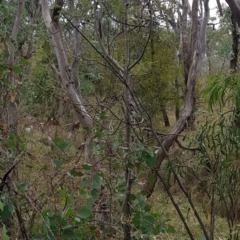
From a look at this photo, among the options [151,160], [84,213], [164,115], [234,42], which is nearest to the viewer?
[84,213]

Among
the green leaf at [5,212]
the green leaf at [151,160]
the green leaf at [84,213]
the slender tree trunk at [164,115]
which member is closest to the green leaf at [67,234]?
the green leaf at [84,213]

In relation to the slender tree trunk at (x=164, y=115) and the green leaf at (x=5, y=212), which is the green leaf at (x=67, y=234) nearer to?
the green leaf at (x=5, y=212)

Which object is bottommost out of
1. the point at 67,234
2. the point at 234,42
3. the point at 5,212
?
the point at 67,234

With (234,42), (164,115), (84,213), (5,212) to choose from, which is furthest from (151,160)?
(164,115)

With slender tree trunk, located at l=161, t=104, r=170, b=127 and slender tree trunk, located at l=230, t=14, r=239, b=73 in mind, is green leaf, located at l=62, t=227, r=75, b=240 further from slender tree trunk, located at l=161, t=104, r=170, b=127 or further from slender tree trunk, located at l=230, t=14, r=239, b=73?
slender tree trunk, located at l=161, t=104, r=170, b=127

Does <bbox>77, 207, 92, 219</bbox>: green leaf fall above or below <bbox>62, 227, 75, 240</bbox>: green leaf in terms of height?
above

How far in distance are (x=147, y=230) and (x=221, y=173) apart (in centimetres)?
94

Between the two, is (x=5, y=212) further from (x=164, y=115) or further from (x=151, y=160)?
(x=164, y=115)

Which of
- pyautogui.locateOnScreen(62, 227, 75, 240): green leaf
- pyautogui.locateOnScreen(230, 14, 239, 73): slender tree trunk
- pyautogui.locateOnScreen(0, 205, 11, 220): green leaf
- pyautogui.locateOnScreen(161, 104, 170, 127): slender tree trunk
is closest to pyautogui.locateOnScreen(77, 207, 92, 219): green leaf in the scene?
pyautogui.locateOnScreen(62, 227, 75, 240): green leaf

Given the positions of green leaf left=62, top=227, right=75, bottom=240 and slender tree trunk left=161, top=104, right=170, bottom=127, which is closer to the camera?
green leaf left=62, top=227, right=75, bottom=240

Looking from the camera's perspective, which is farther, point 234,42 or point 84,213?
point 234,42

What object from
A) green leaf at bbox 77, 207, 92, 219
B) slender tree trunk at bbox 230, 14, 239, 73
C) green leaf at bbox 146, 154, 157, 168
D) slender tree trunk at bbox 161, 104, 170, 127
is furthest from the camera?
slender tree trunk at bbox 161, 104, 170, 127

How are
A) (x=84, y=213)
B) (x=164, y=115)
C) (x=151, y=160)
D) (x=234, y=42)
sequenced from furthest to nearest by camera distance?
1. (x=164, y=115)
2. (x=234, y=42)
3. (x=151, y=160)
4. (x=84, y=213)

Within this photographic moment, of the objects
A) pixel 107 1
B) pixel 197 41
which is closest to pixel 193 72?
pixel 197 41
